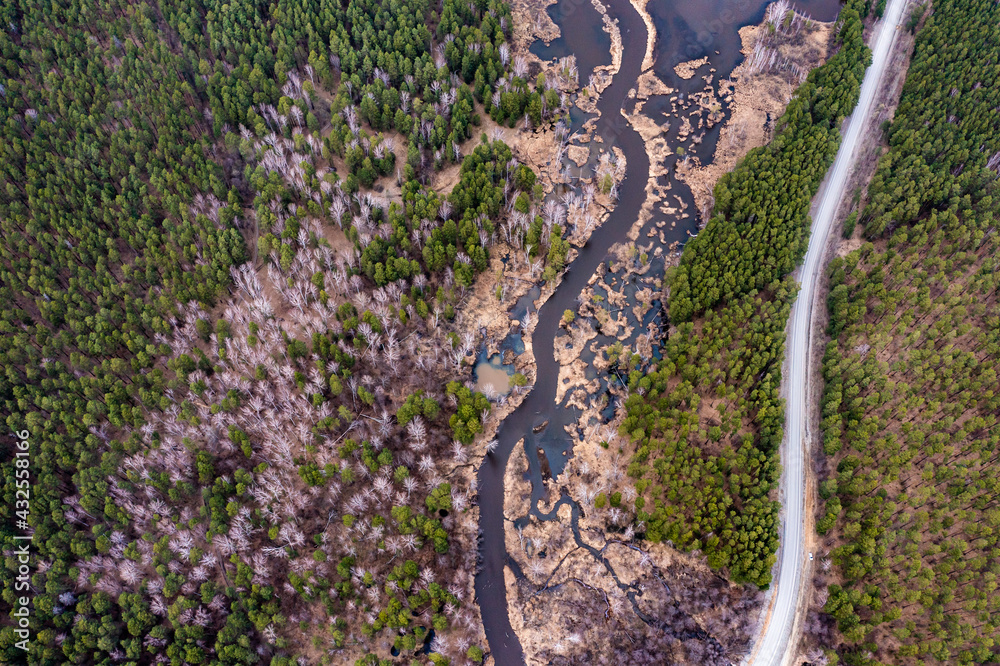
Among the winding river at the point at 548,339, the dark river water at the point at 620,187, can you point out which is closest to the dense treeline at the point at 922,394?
the dark river water at the point at 620,187

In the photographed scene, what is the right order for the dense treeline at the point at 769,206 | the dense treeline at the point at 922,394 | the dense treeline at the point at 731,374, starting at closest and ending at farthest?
the dense treeline at the point at 922,394 < the dense treeline at the point at 731,374 < the dense treeline at the point at 769,206

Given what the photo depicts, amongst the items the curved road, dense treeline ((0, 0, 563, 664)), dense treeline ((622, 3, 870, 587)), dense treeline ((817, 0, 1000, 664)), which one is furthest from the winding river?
dense treeline ((817, 0, 1000, 664))

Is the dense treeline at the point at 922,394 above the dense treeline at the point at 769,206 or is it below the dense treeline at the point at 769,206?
below

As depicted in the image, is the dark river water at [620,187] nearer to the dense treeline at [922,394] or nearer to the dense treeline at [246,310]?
the dense treeline at [246,310]

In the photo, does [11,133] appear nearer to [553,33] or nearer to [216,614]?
[216,614]

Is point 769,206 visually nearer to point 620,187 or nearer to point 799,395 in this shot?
point 620,187

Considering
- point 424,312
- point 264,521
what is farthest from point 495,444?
point 264,521

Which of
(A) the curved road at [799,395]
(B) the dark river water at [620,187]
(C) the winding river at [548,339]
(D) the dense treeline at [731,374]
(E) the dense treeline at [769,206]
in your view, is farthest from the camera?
(E) the dense treeline at [769,206]
